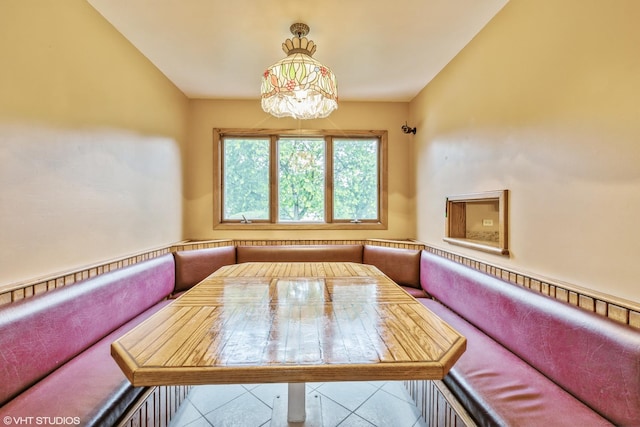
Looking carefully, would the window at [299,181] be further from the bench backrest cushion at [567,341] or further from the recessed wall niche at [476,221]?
the bench backrest cushion at [567,341]

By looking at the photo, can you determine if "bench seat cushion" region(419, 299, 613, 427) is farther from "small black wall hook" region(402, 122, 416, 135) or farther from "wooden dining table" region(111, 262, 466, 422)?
"small black wall hook" region(402, 122, 416, 135)

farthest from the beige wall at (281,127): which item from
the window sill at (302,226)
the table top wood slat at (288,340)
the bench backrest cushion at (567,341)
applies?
the table top wood slat at (288,340)

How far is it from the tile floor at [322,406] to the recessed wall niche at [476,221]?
1206mm

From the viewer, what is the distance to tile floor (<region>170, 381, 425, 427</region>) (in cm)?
160

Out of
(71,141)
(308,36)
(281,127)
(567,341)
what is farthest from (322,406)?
(281,127)

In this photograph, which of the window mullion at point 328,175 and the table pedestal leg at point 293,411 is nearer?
the table pedestal leg at point 293,411

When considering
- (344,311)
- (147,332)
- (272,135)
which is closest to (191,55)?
(272,135)

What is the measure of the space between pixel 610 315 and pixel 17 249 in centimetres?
274

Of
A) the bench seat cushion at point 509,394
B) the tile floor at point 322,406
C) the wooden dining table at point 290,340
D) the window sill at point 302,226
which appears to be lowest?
the tile floor at point 322,406

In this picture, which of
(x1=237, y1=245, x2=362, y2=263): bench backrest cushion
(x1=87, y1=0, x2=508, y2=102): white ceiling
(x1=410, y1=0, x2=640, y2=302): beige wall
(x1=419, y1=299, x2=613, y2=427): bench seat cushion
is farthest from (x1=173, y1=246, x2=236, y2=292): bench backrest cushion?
(x1=410, y1=0, x2=640, y2=302): beige wall

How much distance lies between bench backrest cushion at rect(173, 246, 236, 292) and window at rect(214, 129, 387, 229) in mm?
533

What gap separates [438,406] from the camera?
1.43m

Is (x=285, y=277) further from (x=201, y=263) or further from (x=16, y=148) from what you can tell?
(x=16, y=148)

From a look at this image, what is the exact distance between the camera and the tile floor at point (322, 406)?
63.0 inches
